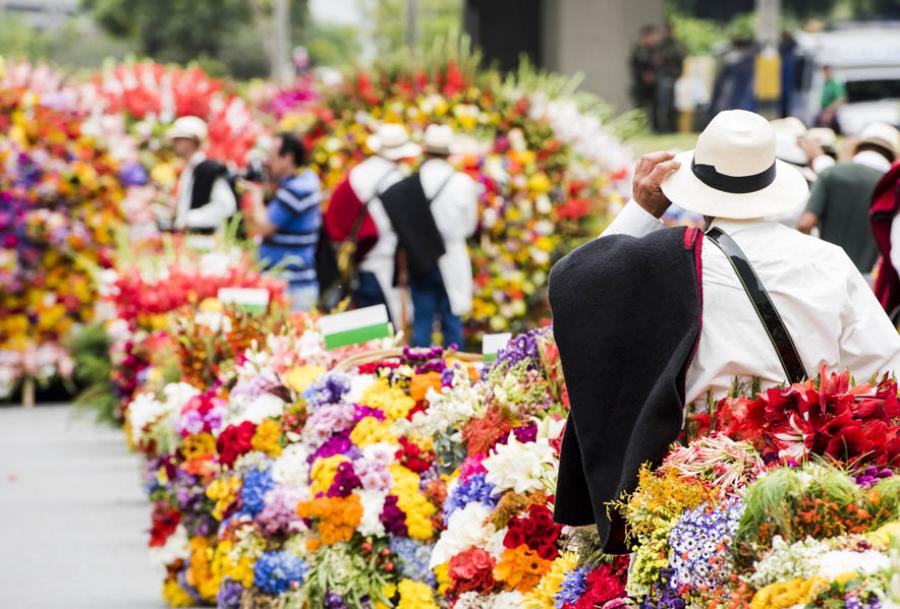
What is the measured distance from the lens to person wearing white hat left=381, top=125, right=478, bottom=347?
9.93 metres

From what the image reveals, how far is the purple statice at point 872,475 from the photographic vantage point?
3.34 metres

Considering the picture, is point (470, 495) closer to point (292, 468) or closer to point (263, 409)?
point (292, 468)

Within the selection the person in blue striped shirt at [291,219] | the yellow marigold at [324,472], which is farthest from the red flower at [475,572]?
the person in blue striped shirt at [291,219]

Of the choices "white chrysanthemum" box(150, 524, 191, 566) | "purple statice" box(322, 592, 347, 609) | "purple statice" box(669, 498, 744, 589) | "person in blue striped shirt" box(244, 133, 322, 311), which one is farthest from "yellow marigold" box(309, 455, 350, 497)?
"person in blue striped shirt" box(244, 133, 322, 311)

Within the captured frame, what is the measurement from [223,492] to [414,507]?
1127 millimetres

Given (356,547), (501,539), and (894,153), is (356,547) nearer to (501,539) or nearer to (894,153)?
(501,539)

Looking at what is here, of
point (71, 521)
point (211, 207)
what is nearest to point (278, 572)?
point (71, 521)

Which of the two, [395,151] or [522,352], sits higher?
[522,352]

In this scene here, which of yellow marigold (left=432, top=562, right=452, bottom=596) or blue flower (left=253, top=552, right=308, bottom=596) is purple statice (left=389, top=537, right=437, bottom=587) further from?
blue flower (left=253, top=552, right=308, bottom=596)

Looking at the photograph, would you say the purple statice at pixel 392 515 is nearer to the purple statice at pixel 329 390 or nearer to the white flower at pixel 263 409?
the purple statice at pixel 329 390

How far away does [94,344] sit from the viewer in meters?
11.5

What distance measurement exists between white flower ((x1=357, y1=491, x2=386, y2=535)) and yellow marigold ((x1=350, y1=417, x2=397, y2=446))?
0.20 metres

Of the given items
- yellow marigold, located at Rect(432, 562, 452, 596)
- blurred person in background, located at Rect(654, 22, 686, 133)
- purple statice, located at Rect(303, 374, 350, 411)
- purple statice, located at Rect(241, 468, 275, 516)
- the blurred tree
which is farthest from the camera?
the blurred tree

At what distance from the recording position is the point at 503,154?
39.8 feet
